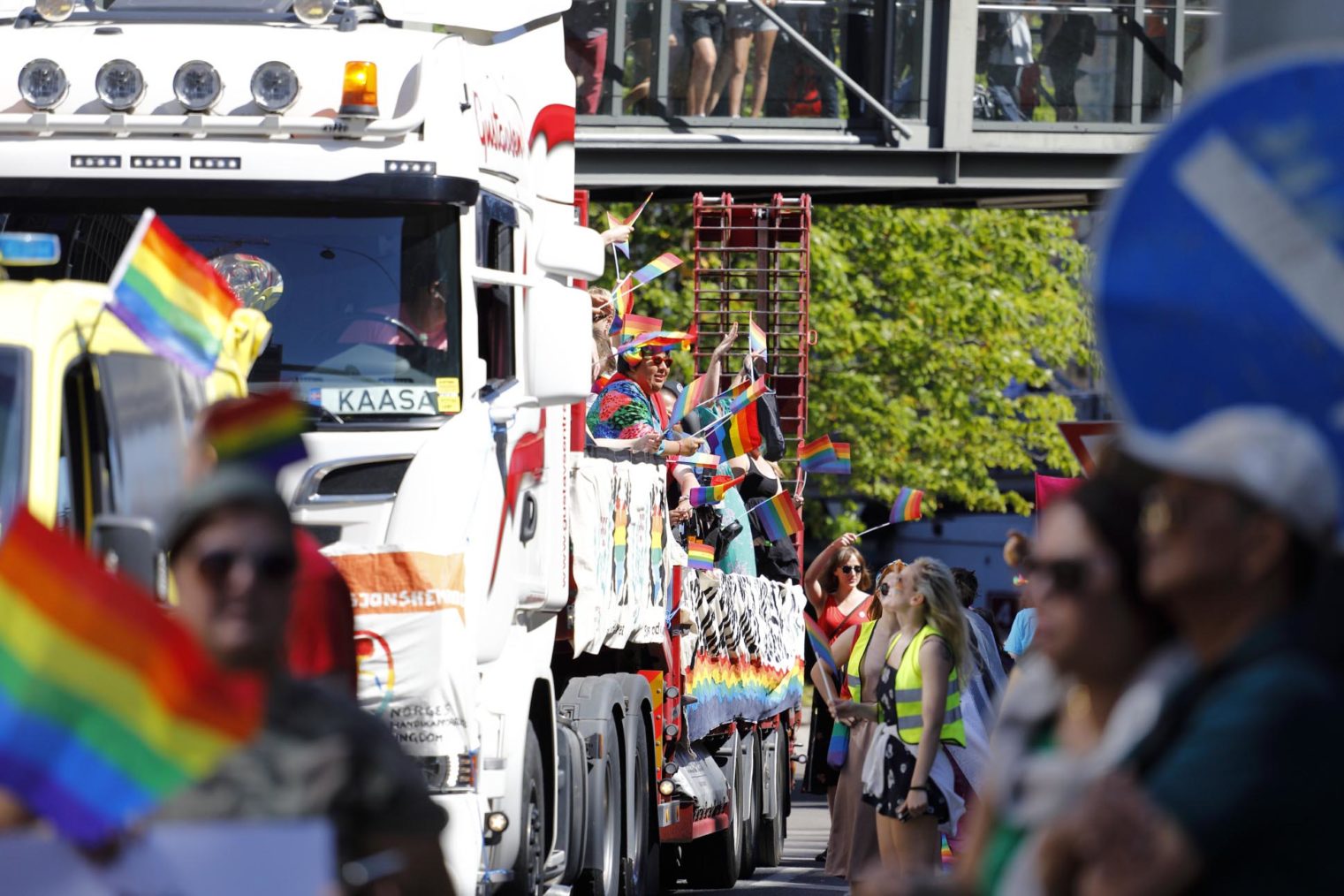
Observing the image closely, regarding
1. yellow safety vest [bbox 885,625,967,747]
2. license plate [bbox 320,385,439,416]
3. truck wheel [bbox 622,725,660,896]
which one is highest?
license plate [bbox 320,385,439,416]

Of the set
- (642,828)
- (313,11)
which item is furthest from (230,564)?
(642,828)

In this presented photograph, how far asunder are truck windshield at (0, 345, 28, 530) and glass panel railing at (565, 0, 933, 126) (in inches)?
558

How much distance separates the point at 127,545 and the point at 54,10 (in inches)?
182

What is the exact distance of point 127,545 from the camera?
15.3ft

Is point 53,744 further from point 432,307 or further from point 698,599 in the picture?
point 698,599

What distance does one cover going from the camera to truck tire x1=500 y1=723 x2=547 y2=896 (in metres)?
8.95

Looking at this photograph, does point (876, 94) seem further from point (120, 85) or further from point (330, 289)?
point (330, 289)

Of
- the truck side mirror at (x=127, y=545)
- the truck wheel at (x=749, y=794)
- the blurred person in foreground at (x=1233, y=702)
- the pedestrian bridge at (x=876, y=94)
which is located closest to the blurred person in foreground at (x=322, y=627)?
the truck side mirror at (x=127, y=545)

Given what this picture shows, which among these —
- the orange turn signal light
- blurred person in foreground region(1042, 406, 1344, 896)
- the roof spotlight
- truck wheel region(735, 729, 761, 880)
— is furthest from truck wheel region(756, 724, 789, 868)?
blurred person in foreground region(1042, 406, 1344, 896)

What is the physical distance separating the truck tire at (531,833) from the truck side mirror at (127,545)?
4.25 m

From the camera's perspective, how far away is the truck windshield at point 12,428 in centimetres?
551

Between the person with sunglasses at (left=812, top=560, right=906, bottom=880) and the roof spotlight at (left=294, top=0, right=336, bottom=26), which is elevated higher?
the roof spotlight at (left=294, top=0, right=336, bottom=26)

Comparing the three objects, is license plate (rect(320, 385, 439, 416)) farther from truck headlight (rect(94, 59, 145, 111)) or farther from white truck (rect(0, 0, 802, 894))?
truck headlight (rect(94, 59, 145, 111))

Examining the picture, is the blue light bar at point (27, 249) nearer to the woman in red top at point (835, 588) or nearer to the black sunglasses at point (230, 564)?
the black sunglasses at point (230, 564)
